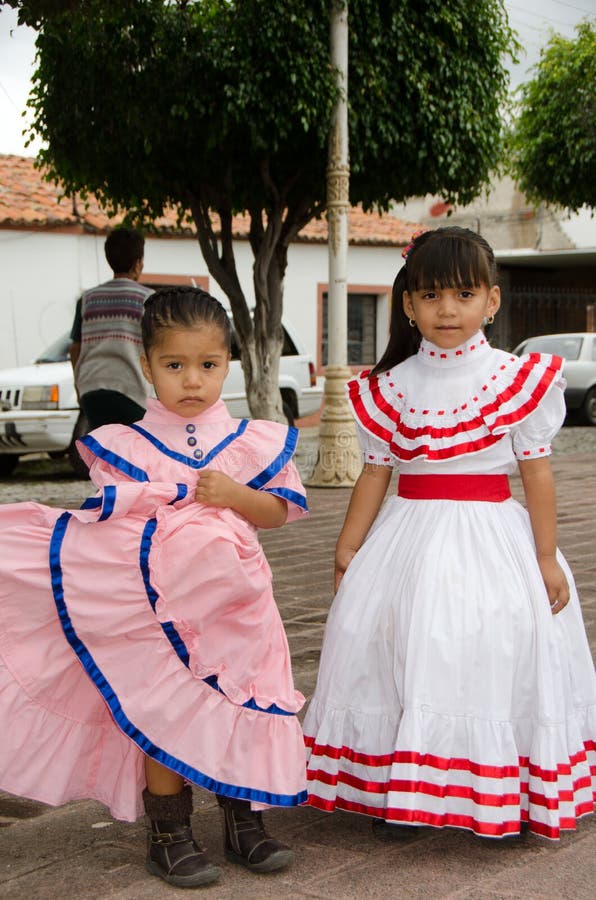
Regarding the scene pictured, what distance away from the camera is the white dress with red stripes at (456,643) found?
2658 mm

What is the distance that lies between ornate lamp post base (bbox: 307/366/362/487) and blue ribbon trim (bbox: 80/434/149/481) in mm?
7546

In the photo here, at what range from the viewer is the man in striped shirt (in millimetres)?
5789

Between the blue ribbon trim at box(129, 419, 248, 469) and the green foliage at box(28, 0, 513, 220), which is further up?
the green foliage at box(28, 0, 513, 220)

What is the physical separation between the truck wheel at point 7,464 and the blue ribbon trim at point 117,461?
9247 millimetres

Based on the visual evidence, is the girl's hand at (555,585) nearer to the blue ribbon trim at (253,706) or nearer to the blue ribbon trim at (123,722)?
the blue ribbon trim at (253,706)

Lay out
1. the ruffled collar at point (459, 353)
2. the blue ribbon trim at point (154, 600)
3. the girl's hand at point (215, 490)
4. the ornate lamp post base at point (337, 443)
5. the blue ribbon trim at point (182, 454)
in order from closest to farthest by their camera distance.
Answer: the blue ribbon trim at point (154, 600)
the girl's hand at point (215, 490)
the blue ribbon trim at point (182, 454)
the ruffled collar at point (459, 353)
the ornate lamp post base at point (337, 443)

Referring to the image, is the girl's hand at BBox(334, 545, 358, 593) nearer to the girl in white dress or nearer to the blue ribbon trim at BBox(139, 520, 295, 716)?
the girl in white dress

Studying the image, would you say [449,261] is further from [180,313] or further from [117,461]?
[117,461]

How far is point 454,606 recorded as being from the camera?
275cm

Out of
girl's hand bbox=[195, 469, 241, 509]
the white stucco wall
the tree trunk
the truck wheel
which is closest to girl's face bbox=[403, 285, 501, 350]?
girl's hand bbox=[195, 469, 241, 509]

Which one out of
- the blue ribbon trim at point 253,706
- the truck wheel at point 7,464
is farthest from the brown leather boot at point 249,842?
the truck wheel at point 7,464

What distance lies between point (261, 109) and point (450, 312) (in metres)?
7.15

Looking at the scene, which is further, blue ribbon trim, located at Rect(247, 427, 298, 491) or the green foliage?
the green foliage

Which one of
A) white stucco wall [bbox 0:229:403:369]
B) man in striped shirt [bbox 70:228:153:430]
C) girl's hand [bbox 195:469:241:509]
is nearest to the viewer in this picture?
girl's hand [bbox 195:469:241:509]
